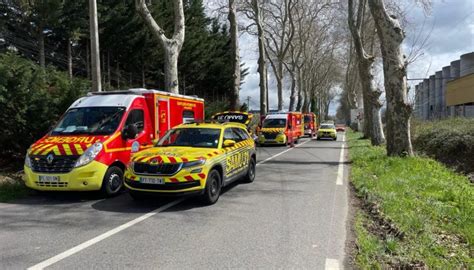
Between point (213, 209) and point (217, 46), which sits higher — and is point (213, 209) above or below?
below

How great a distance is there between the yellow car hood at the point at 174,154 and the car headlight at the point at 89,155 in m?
0.97

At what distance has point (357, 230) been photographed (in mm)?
6742

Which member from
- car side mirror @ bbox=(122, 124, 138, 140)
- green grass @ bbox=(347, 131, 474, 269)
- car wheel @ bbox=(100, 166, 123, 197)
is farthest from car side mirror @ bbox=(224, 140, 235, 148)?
green grass @ bbox=(347, 131, 474, 269)

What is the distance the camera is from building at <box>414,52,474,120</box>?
3450 centimetres

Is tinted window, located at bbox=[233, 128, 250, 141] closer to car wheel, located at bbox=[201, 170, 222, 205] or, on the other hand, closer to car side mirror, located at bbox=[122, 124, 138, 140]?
car wheel, located at bbox=[201, 170, 222, 205]

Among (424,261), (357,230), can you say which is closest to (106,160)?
(357,230)

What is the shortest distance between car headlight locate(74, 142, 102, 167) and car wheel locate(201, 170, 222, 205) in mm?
2460

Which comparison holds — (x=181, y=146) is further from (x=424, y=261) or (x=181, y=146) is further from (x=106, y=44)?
(x=106, y=44)

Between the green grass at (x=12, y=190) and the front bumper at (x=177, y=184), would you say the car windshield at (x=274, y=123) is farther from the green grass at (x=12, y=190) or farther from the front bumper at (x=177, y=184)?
the front bumper at (x=177, y=184)

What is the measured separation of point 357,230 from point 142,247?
3149 millimetres

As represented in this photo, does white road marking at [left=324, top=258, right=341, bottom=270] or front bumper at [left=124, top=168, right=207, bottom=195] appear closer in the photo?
white road marking at [left=324, top=258, right=341, bottom=270]

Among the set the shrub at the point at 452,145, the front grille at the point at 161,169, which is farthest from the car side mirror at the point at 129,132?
the shrub at the point at 452,145

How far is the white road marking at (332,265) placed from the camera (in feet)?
17.0

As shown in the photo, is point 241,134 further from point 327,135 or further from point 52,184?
point 327,135
